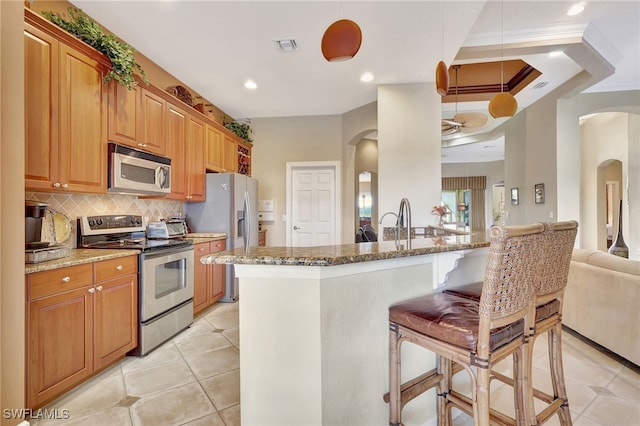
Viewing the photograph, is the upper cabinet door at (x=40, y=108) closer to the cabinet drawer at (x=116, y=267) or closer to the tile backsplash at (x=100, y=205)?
the tile backsplash at (x=100, y=205)

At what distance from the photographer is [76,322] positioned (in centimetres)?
193

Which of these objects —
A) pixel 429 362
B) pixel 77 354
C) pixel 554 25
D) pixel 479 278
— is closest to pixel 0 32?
pixel 77 354

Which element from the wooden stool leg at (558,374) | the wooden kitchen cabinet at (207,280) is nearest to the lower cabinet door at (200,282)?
the wooden kitchen cabinet at (207,280)

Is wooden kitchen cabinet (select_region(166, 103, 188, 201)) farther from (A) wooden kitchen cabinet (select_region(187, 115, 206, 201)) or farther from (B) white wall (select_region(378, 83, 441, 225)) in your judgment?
(B) white wall (select_region(378, 83, 441, 225))

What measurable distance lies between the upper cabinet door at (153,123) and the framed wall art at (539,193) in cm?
→ 550

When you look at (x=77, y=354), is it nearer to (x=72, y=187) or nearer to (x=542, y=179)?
(x=72, y=187)

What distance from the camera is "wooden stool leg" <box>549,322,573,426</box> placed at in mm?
1519

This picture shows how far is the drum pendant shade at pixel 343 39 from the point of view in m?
1.87

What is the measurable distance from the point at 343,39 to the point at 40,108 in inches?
77.5

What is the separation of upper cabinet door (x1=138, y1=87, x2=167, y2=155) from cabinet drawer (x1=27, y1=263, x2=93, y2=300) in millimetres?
1345

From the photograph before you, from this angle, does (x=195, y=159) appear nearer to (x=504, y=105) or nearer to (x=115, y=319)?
(x=115, y=319)

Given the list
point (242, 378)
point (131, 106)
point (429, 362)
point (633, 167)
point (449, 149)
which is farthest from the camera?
point (449, 149)

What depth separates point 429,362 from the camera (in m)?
1.64

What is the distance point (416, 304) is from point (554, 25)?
3478mm
